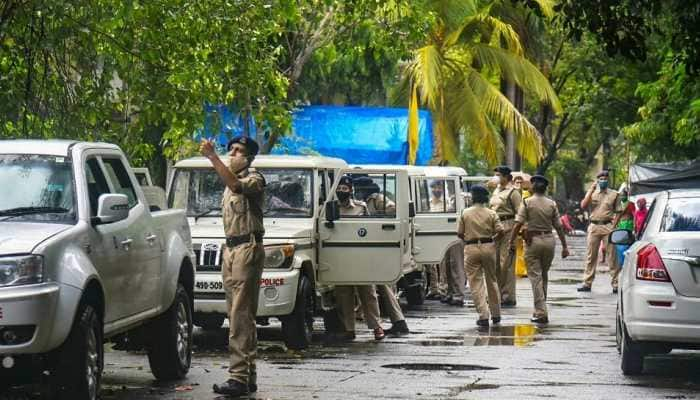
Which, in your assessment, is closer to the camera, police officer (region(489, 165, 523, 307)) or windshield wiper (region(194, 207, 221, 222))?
windshield wiper (region(194, 207, 221, 222))

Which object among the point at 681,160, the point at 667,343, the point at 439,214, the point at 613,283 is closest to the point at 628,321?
the point at 667,343

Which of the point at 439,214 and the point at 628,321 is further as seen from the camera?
the point at 439,214

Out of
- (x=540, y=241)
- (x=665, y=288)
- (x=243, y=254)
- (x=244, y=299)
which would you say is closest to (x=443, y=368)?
(x=665, y=288)

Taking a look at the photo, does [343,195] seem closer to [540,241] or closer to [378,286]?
[378,286]

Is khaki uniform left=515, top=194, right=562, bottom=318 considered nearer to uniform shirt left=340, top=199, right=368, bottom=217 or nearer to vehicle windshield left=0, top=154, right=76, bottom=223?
uniform shirt left=340, top=199, right=368, bottom=217

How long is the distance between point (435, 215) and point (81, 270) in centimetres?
1313

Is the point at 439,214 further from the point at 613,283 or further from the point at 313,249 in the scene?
the point at 313,249

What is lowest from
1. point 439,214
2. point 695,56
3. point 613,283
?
point 613,283

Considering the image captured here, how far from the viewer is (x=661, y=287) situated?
12273 mm

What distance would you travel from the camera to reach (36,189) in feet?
34.4

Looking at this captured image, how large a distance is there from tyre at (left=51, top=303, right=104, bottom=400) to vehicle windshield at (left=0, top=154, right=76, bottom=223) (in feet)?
2.59

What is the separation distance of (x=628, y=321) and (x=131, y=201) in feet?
14.0

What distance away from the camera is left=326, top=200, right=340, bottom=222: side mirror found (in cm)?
1608

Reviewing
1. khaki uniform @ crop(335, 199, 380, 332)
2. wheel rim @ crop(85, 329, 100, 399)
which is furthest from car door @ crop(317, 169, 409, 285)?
wheel rim @ crop(85, 329, 100, 399)
